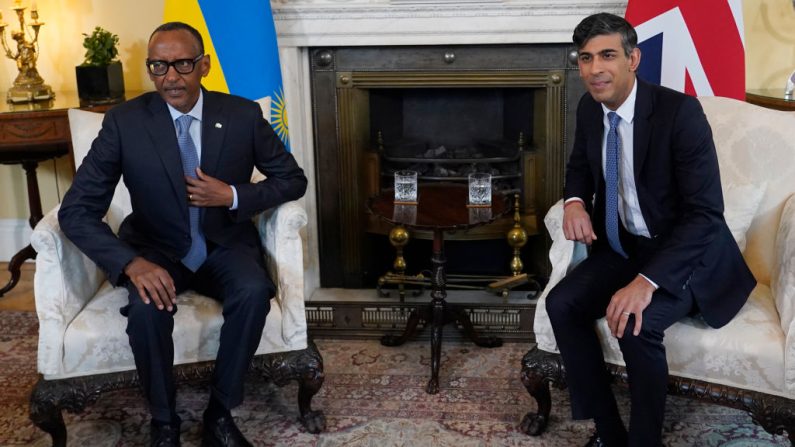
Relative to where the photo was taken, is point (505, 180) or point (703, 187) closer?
point (703, 187)

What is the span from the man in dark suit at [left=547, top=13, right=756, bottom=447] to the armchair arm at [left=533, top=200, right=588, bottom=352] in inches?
1.9

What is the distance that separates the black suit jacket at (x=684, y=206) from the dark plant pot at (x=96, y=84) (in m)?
2.12

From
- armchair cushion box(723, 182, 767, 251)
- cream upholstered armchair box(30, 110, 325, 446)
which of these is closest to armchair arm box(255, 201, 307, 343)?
cream upholstered armchair box(30, 110, 325, 446)

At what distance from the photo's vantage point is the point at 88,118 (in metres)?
2.82

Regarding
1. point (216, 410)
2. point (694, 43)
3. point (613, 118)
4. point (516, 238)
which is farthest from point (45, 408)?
point (694, 43)

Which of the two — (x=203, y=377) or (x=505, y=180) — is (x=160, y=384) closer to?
(x=203, y=377)

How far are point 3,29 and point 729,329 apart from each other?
289 centimetres

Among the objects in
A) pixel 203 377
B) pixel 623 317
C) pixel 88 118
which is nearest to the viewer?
pixel 623 317

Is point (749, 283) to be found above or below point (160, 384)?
above

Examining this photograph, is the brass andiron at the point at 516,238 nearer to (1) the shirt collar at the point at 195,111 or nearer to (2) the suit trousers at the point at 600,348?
(2) the suit trousers at the point at 600,348

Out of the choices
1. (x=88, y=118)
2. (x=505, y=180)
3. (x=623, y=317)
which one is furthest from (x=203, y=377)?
(x=505, y=180)

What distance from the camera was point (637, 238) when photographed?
248 centimetres

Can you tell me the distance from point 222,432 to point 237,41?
1.41 meters

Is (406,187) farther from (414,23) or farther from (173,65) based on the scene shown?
(173,65)
